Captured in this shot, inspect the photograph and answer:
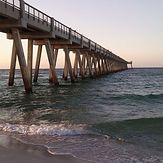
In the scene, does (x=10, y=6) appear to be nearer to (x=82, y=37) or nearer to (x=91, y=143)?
(x=91, y=143)

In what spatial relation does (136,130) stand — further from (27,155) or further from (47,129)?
(27,155)

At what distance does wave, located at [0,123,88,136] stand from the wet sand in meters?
1.74

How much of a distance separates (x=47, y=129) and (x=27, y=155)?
11.5ft

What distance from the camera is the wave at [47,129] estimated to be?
10953mm

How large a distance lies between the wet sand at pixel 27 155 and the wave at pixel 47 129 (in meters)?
1.74

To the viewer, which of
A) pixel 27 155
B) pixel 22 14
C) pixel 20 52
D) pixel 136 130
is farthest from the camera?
pixel 20 52

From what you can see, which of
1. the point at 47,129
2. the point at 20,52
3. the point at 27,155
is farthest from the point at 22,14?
the point at 27,155

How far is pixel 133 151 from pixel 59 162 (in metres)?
2.03

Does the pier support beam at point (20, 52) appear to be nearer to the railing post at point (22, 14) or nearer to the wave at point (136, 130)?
the railing post at point (22, 14)

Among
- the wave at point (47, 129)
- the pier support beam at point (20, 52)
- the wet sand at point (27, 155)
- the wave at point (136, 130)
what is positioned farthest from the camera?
the pier support beam at point (20, 52)

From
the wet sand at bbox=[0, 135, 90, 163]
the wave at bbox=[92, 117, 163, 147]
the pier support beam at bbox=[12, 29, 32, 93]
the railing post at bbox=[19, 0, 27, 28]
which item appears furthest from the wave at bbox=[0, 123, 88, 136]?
the pier support beam at bbox=[12, 29, 32, 93]

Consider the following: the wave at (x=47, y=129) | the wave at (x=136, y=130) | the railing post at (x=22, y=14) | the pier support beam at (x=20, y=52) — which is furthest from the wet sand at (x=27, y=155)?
the pier support beam at (x=20, y=52)

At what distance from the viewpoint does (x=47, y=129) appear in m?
11.5

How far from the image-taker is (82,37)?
47.4 m
